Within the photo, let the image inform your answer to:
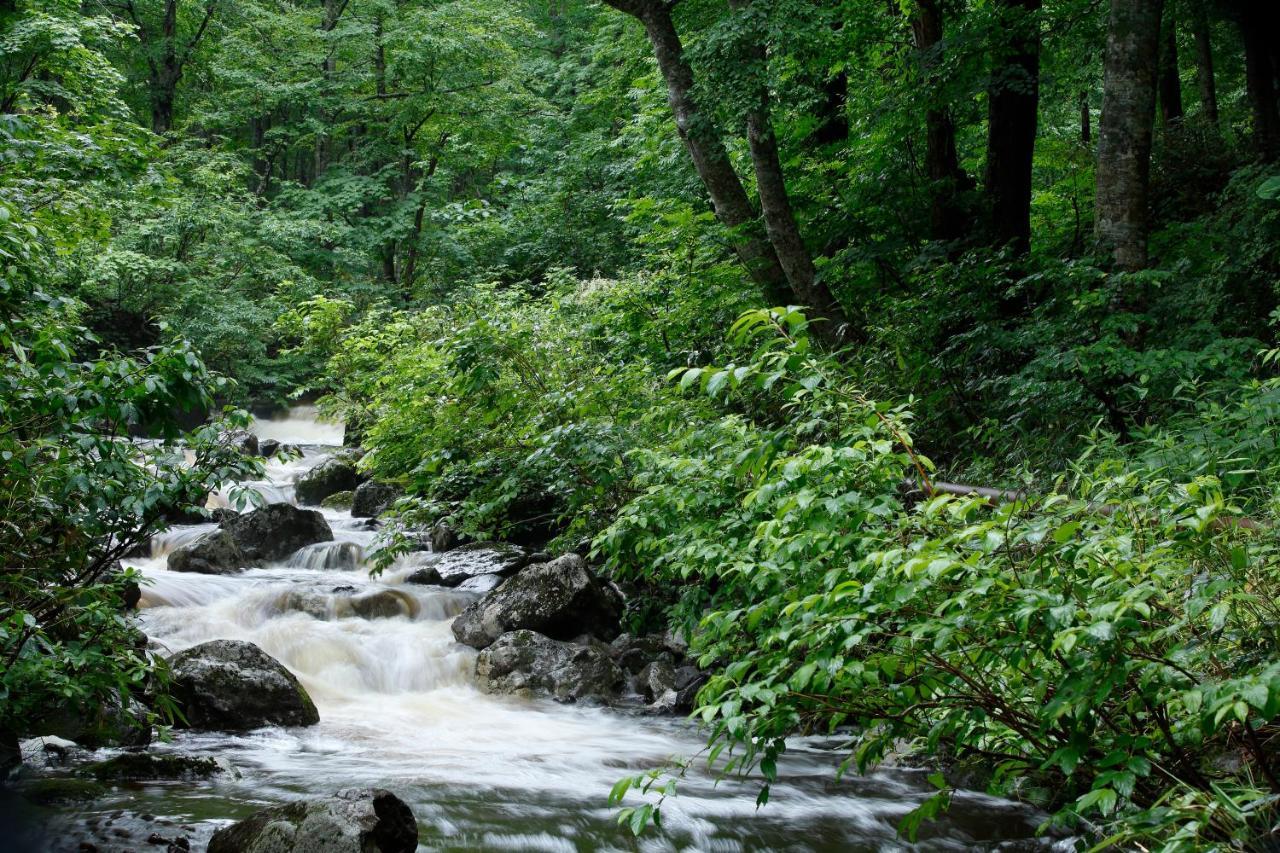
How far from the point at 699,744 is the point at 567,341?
4847 millimetres

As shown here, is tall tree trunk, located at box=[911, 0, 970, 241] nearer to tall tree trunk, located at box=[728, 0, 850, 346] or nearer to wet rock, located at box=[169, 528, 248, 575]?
tall tree trunk, located at box=[728, 0, 850, 346]

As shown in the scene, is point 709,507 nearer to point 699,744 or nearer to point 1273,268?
point 699,744

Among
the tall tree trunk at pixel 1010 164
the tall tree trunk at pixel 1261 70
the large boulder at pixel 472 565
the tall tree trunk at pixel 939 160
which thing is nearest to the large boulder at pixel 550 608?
the large boulder at pixel 472 565

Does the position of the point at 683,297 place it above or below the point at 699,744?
above

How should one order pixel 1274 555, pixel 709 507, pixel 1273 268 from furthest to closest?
1. pixel 1273 268
2. pixel 709 507
3. pixel 1274 555

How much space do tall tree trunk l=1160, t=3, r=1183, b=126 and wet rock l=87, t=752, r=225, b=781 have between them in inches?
558

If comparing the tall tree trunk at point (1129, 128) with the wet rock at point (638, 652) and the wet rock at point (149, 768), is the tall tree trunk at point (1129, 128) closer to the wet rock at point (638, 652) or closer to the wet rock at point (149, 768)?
the wet rock at point (638, 652)

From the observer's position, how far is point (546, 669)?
8516 mm

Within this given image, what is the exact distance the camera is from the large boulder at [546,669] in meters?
8.27

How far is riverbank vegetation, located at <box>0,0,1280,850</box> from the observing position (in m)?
Result: 2.95

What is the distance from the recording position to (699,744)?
6.99 metres

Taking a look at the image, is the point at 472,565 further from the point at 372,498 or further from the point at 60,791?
the point at 60,791

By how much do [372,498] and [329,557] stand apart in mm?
2693

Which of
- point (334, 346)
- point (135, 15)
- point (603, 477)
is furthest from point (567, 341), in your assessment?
point (135, 15)
